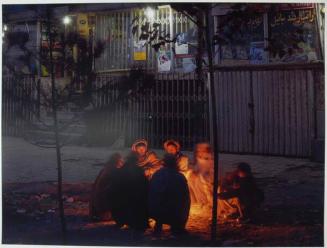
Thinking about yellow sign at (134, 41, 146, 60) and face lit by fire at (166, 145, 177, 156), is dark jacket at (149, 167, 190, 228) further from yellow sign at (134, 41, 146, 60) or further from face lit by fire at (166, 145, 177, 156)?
yellow sign at (134, 41, 146, 60)

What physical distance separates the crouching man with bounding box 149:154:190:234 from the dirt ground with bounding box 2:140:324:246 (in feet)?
0.54

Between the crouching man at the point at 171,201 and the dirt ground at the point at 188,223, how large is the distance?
165 millimetres

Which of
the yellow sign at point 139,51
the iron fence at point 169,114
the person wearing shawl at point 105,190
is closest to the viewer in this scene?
the person wearing shawl at point 105,190

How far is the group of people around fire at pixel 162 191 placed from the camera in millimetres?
6074

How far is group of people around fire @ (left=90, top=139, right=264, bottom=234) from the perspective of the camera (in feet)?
19.9

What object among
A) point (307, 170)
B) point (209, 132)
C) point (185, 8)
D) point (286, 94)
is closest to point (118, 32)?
point (209, 132)

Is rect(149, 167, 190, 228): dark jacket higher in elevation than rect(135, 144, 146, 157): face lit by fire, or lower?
lower

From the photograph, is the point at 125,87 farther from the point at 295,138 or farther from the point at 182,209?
the point at 295,138

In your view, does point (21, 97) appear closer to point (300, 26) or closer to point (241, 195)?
point (241, 195)

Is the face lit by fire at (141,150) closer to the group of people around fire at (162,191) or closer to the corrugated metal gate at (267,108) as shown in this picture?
the group of people around fire at (162,191)

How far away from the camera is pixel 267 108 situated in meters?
10.4

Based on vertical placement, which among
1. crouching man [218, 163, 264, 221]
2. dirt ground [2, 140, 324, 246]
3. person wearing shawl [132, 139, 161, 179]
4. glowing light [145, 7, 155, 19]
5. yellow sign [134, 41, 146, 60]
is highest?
glowing light [145, 7, 155, 19]

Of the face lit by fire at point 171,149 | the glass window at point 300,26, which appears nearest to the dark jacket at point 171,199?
the face lit by fire at point 171,149

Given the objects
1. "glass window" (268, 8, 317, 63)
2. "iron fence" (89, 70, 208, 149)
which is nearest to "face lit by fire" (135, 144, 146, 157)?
"iron fence" (89, 70, 208, 149)
